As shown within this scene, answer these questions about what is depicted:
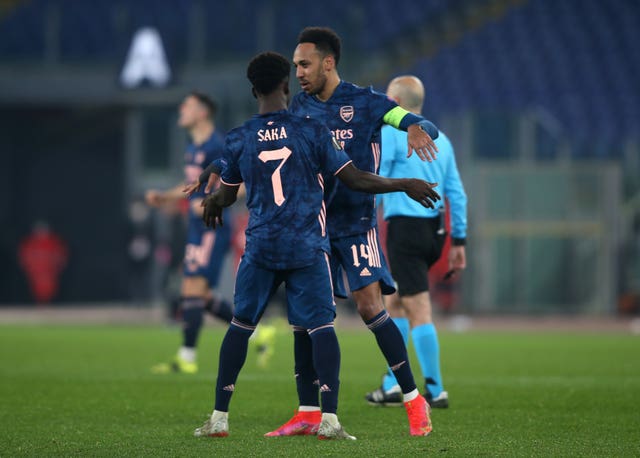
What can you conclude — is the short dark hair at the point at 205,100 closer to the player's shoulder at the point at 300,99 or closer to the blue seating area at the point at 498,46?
the player's shoulder at the point at 300,99

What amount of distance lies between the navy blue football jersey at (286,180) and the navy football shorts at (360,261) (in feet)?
1.20

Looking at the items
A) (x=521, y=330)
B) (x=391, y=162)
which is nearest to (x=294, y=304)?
(x=391, y=162)

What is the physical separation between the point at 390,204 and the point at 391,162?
A: 0.30 m

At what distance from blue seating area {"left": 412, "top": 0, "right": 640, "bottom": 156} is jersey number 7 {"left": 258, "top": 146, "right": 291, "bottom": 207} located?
20353 mm

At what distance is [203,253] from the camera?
10648 millimetres

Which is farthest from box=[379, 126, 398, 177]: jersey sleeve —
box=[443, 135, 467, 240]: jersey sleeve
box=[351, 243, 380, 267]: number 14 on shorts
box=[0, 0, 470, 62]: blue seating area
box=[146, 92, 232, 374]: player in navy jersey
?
box=[0, 0, 470, 62]: blue seating area

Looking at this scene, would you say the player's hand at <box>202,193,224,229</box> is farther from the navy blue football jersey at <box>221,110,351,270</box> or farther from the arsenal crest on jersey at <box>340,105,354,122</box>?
the arsenal crest on jersey at <box>340,105,354,122</box>

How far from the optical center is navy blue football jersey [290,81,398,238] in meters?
6.30

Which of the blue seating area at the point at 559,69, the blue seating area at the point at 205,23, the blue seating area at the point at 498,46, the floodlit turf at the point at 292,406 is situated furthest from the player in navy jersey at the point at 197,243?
the blue seating area at the point at 559,69

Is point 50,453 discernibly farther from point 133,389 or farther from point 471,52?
point 471,52

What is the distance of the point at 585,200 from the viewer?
2611cm

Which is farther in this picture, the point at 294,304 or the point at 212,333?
the point at 212,333

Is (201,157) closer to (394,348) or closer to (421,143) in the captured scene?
(394,348)

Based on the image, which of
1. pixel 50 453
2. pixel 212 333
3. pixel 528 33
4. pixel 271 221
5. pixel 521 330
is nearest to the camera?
pixel 50 453
